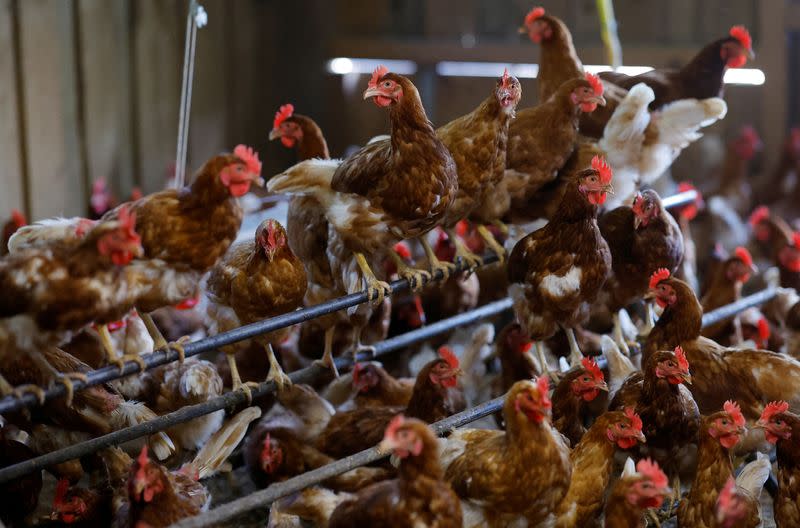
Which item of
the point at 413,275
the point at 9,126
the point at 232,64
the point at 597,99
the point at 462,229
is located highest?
the point at 232,64

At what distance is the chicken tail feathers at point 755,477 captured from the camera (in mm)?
2786

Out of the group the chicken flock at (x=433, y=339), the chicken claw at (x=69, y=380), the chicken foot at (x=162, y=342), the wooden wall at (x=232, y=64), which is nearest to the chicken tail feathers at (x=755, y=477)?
the chicken flock at (x=433, y=339)

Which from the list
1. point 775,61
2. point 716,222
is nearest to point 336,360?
point 716,222

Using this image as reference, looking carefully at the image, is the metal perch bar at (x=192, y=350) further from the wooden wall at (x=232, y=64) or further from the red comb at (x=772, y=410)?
the wooden wall at (x=232, y=64)

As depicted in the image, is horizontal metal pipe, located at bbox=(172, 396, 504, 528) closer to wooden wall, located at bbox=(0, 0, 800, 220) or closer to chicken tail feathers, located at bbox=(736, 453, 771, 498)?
chicken tail feathers, located at bbox=(736, 453, 771, 498)

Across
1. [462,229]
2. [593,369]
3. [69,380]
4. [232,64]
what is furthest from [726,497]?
[232,64]

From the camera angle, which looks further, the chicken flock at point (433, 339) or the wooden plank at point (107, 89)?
the wooden plank at point (107, 89)

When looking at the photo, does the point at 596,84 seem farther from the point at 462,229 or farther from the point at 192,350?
the point at 192,350

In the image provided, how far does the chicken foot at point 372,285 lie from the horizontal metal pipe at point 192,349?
0.03m

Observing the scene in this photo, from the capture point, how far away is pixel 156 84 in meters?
5.83

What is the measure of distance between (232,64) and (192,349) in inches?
168

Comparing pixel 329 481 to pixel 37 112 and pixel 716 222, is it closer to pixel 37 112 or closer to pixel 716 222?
pixel 37 112

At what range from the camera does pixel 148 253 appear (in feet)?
8.23

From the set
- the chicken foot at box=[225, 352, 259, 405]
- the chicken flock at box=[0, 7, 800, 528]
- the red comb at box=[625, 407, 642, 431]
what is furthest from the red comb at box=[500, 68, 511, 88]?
the chicken foot at box=[225, 352, 259, 405]
